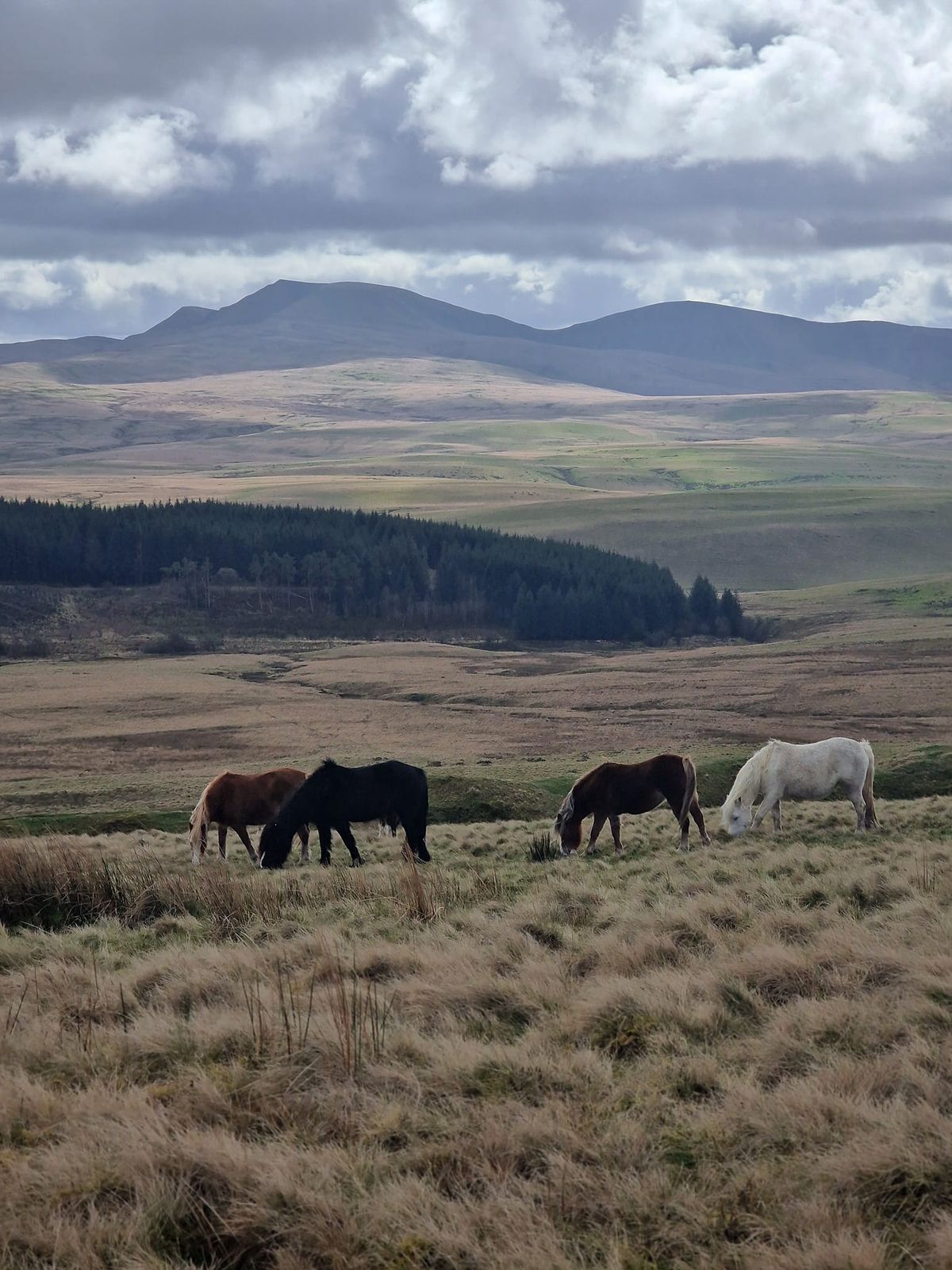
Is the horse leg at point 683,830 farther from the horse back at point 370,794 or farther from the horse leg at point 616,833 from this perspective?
the horse back at point 370,794

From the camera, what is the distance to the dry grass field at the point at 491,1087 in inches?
211

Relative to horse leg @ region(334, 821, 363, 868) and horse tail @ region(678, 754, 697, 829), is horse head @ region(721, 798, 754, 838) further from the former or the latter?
horse leg @ region(334, 821, 363, 868)

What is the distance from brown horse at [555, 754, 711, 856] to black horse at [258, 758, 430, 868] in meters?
2.48

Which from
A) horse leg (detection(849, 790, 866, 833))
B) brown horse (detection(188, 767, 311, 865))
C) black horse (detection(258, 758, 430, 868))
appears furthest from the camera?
brown horse (detection(188, 767, 311, 865))

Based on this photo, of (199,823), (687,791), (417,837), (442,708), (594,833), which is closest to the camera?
(417,837)

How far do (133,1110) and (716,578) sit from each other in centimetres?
15023

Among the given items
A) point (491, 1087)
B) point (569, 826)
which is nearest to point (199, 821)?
point (569, 826)

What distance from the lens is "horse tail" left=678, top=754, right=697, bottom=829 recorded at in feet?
63.4

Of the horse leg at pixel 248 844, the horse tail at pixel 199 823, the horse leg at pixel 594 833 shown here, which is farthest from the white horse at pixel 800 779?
the horse tail at pixel 199 823

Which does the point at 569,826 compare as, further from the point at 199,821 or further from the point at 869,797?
the point at 199,821

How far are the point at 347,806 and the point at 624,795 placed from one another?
15.6ft

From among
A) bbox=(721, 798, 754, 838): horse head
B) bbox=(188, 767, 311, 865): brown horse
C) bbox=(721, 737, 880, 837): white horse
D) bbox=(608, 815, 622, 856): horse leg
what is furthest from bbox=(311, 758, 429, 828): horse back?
bbox=(721, 737, 880, 837): white horse

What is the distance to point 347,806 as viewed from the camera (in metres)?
18.5

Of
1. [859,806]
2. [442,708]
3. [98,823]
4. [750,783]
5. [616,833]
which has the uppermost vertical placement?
[750,783]
